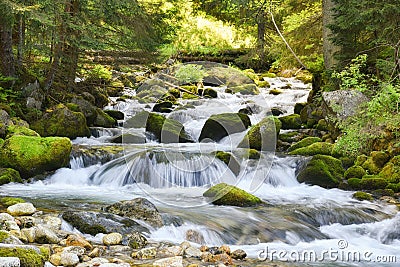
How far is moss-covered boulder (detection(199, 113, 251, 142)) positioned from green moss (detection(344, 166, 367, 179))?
4.34 metres

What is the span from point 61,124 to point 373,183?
7.84 m

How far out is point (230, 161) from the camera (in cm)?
1033

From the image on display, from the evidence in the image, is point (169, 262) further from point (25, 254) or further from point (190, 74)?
point (190, 74)

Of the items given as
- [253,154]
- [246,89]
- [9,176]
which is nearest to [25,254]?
[9,176]

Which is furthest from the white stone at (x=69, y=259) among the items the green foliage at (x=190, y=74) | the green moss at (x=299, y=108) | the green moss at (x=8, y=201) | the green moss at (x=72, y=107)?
the green foliage at (x=190, y=74)

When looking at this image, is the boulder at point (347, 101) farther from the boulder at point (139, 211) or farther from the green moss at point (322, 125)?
the boulder at point (139, 211)

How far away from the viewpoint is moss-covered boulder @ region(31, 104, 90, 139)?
11.7 m

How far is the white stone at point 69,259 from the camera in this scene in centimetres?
422

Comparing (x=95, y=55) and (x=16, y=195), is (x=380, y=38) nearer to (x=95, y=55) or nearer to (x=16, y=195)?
(x=16, y=195)

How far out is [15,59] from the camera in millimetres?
12695

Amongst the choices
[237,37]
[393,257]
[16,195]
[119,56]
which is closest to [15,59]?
[119,56]

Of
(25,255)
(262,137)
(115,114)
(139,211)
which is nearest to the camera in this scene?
(25,255)

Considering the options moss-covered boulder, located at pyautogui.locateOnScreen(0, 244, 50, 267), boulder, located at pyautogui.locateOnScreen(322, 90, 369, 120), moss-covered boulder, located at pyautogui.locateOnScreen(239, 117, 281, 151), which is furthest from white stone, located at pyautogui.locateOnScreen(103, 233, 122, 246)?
boulder, located at pyautogui.locateOnScreen(322, 90, 369, 120)

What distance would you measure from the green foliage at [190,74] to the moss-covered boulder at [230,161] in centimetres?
898
